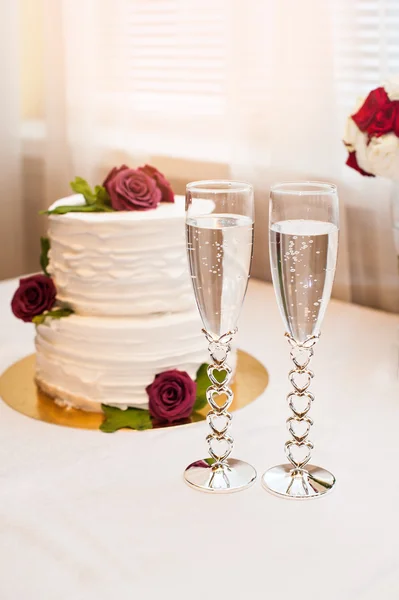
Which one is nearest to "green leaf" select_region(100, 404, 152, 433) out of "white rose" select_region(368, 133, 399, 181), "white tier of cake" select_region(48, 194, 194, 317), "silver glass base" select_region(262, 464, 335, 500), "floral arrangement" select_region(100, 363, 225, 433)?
"floral arrangement" select_region(100, 363, 225, 433)

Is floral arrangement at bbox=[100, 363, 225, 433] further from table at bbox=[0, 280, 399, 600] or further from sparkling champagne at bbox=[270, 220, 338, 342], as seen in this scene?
sparkling champagne at bbox=[270, 220, 338, 342]

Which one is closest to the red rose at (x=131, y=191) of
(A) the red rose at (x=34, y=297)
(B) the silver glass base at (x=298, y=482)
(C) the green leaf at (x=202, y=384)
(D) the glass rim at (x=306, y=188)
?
(A) the red rose at (x=34, y=297)

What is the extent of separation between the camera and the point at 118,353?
124cm

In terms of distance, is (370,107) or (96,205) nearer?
(96,205)

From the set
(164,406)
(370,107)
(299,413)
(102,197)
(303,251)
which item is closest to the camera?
(303,251)

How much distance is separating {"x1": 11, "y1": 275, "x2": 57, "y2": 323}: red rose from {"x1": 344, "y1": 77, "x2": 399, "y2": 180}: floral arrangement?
584 millimetres

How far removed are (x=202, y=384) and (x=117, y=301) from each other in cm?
19

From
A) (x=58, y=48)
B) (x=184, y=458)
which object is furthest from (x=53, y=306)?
(x=58, y=48)

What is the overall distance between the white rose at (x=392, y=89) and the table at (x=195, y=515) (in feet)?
1.57

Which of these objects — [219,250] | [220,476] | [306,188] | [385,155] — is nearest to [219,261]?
[219,250]

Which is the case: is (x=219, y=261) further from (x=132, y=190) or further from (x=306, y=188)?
(x=132, y=190)

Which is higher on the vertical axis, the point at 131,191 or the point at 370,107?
the point at 370,107

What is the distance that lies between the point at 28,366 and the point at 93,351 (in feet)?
0.83

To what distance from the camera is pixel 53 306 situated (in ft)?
4.37
